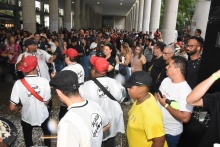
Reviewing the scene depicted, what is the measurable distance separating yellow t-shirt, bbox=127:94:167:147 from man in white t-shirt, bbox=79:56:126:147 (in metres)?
0.86

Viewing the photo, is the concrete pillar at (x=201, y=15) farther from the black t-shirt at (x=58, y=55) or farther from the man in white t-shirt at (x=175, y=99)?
the black t-shirt at (x=58, y=55)

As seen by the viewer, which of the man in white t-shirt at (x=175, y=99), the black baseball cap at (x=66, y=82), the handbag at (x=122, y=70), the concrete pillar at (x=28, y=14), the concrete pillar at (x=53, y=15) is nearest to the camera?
the black baseball cap at (x=66, y=82)

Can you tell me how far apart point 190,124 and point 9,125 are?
2.85m

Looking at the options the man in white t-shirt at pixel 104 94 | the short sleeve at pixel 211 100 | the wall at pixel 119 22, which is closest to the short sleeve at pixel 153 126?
the short sleeve at pixel 211 100

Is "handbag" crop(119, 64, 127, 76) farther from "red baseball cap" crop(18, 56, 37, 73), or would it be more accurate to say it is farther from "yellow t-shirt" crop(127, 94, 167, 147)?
"yellow t-shirt" crop(127, 94, 167, 147)

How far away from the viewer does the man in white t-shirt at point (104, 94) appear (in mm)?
3238

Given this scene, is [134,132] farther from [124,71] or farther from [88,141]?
[124,71]

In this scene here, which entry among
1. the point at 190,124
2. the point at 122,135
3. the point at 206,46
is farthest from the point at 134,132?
the point at 122,135

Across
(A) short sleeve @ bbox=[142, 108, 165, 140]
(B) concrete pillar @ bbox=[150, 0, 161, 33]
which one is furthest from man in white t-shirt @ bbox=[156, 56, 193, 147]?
(B) concrete pillar @ bbox=[150, 0, 161, 33]

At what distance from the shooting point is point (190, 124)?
323 cm

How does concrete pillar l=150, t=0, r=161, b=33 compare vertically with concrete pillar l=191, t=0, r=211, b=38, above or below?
above

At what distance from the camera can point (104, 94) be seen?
10.8 feet

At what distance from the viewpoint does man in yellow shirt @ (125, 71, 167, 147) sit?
2.19m

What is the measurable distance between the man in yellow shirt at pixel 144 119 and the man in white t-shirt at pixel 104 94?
0.84 metres
